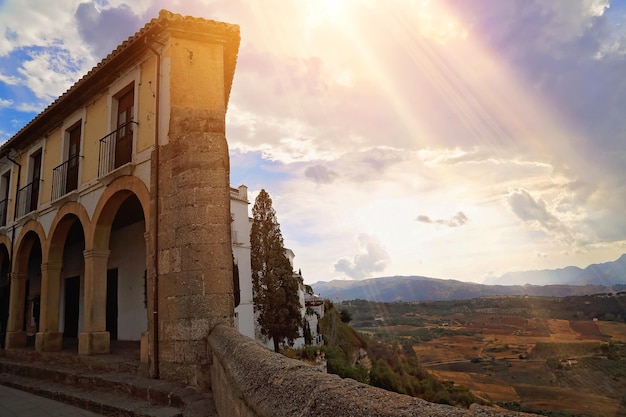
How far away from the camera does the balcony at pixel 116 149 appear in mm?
8234

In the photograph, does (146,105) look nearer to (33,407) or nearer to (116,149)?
(116,149)

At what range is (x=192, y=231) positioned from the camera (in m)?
6.09

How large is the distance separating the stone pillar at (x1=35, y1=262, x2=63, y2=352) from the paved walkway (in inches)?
94.4

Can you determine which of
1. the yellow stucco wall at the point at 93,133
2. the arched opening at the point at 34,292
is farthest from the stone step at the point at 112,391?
the arched opening at the point at 34,292

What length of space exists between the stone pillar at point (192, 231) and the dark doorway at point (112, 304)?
6722 millimetres

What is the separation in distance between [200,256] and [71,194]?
17.0 feet

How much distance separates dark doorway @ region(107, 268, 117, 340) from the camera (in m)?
11.8

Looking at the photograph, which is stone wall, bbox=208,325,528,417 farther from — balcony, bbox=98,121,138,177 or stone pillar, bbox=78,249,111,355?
balcony, bbox=98,121,138,177

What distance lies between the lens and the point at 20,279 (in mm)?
11867

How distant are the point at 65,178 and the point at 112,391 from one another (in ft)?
21.2

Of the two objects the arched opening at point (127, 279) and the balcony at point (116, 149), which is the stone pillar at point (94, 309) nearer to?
the balcony at point (116, 149)

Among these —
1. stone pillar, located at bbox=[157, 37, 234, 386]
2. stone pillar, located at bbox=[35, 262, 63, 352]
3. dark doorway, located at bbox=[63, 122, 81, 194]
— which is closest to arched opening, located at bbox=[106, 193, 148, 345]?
dark doorway, located at bbox=[63, 122, 81, 194]

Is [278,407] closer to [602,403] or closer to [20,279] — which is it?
[20,279]

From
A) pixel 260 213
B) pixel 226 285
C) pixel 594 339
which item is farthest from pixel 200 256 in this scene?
pixel 594 339
